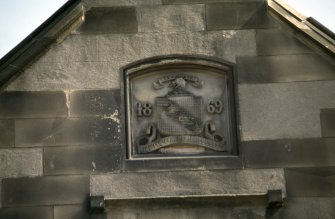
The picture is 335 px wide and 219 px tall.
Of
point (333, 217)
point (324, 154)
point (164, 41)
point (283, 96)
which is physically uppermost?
point (164, 41)

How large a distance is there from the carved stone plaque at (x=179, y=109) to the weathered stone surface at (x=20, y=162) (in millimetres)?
1043

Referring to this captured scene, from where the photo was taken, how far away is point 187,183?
10.2 metres

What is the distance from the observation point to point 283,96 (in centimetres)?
1053

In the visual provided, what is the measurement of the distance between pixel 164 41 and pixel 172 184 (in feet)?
5.63

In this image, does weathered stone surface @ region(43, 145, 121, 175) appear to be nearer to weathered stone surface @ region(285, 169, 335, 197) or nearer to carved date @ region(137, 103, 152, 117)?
carved date @ region(137, 103, 152, 117)

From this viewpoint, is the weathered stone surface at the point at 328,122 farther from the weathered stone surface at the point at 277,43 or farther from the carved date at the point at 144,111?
the carved date at the point at 144,111

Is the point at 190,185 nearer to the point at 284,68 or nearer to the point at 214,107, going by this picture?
the point at 214,107

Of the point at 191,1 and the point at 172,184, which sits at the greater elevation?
the point at 191,1

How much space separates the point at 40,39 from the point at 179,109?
1.81m

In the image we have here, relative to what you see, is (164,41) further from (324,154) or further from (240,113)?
(324,154)

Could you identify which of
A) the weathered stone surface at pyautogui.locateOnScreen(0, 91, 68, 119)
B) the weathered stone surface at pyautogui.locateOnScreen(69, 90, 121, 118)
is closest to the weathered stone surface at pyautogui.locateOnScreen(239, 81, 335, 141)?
the weathered stone surface at pyautogui.locateOnScreen(69, 90, 121, 118)

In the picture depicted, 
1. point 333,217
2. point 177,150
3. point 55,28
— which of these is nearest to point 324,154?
point 333,217

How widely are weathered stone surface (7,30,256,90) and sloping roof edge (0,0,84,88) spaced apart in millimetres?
99

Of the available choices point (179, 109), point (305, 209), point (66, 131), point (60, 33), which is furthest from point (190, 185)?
point (60, 33)
